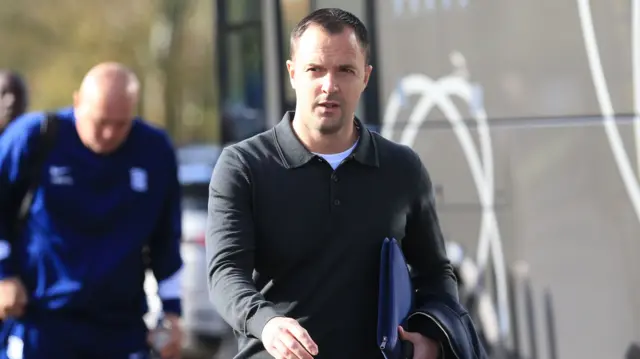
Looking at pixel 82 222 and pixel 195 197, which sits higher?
pixel 82 222

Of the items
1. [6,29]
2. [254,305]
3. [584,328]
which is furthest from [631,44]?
[6,29]

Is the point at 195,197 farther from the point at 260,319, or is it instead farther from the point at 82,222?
the point at 260,319

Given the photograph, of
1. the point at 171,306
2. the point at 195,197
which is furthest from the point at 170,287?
the point at 195,197

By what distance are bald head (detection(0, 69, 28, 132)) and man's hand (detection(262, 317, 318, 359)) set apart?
3862 mm

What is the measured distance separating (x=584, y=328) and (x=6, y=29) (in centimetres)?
1968

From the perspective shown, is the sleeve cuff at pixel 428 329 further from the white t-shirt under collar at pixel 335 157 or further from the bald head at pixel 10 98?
the bald head at pixel 10 98

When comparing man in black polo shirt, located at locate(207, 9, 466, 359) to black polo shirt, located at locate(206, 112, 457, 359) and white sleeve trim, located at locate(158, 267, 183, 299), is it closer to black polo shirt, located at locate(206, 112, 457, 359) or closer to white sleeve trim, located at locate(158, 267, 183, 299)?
black polo shirt, located at locate(206, 112, 457, 359)

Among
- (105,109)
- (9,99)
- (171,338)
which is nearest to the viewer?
(105,109)

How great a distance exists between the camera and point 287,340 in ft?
8.34

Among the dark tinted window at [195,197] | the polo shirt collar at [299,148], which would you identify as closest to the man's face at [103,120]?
the polo shirt collar at [299,148]

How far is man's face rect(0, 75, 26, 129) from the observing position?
6141 mm

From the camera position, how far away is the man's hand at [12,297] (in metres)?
4.27

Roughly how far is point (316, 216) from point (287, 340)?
38 cm

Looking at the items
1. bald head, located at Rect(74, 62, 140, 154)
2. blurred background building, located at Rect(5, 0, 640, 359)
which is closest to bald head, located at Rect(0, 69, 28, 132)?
blurred background building, located at Rect(5, 0, 640, 359)
